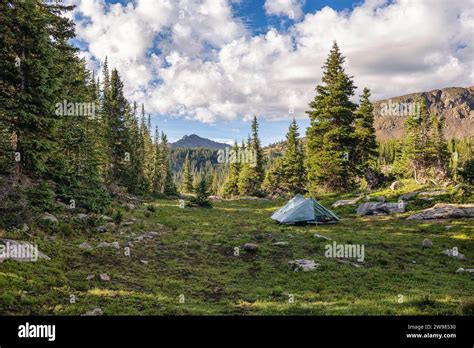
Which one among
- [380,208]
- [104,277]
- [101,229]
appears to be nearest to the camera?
[104,277]

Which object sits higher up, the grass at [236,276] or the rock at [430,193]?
the rock at [430,193]

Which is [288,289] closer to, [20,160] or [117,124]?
[20,160]

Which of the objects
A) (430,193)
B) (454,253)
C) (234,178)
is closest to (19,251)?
(454,253)

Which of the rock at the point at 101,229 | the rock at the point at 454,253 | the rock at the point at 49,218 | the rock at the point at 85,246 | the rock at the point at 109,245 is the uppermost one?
the rock at the point at 49,218

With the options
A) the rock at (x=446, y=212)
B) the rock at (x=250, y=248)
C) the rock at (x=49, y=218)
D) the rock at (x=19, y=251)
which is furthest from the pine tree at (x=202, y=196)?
the rock at (x=19, y=251)

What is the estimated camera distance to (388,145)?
18875 cm

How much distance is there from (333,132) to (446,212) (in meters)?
16.3

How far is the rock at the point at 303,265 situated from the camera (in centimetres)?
1201

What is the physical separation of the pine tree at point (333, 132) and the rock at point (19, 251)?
100ft

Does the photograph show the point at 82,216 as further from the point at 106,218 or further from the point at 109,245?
the point at 109,245

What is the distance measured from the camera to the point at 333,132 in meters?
34.5

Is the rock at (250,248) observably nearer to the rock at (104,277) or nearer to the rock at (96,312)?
the rock at (104,277)

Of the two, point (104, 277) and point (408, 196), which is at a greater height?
point (408, 196)

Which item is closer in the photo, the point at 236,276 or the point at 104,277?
the point at 104,277
